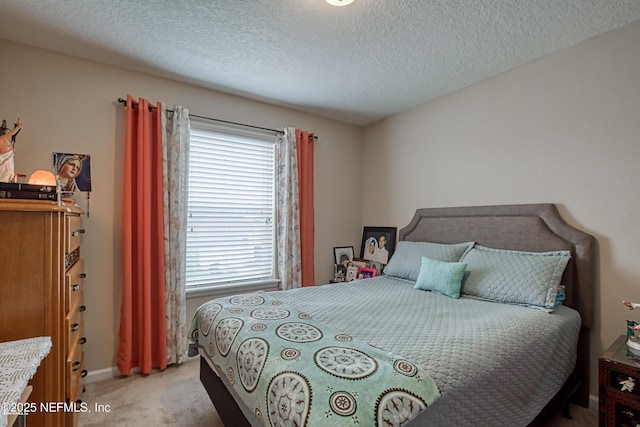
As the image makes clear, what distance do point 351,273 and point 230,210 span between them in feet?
5.08

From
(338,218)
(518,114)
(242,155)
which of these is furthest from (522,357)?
(242,155)

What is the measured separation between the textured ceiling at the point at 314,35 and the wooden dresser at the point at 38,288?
1.36m

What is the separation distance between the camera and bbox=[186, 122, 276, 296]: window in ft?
9.30

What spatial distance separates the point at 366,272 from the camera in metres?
3.34

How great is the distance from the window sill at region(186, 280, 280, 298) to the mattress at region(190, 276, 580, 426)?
97cm

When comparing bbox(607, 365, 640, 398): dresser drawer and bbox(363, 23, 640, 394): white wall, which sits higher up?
bbox(363, 23, 640, 394): white wall

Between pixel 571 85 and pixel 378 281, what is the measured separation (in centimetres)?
215

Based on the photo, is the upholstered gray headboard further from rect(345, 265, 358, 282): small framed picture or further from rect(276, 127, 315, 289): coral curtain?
rect(276, 127, 315, 289): coral curtain

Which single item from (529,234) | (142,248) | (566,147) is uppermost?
(566,147)

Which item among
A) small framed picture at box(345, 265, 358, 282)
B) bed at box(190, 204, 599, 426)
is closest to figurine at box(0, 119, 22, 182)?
bed at box(190, 204, 599, 426)

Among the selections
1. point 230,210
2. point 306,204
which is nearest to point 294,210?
point 306,204

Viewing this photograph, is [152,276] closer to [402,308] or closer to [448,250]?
[402,308]

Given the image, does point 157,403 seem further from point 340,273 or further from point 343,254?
point 343,254

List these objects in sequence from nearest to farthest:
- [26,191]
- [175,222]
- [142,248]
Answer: [26,191], [142,248], [175,222]
